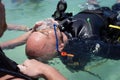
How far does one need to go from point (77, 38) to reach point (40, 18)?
314 cm

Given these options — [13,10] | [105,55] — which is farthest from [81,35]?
[13,10]

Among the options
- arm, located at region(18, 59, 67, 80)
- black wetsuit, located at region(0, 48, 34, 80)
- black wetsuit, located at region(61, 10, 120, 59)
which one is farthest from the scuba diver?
black wetsuit, located at region(0, 48, 34, 80)

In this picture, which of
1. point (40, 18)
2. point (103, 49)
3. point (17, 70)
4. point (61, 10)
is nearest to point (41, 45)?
point (61, 10)

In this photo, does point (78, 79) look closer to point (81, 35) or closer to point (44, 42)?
point (81, 35)

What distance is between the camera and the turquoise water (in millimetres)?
3758

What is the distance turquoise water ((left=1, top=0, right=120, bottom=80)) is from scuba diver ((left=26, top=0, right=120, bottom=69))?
15.5 inches

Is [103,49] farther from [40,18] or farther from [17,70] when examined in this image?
[40,18]

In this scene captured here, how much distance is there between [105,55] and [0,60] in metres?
1.88

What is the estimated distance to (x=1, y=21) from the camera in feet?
4.74

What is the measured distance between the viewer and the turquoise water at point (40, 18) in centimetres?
376

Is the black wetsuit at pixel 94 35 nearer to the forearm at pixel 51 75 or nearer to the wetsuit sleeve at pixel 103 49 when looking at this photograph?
the wetsuit sleeve at pixel 103 49

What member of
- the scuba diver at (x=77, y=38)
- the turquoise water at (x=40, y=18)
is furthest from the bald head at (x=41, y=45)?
the turquoise water at (x=40, y=18)

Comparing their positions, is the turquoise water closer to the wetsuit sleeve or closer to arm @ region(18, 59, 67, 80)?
the wetsuit sleeve

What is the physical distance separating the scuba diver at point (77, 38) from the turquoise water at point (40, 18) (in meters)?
0.39
